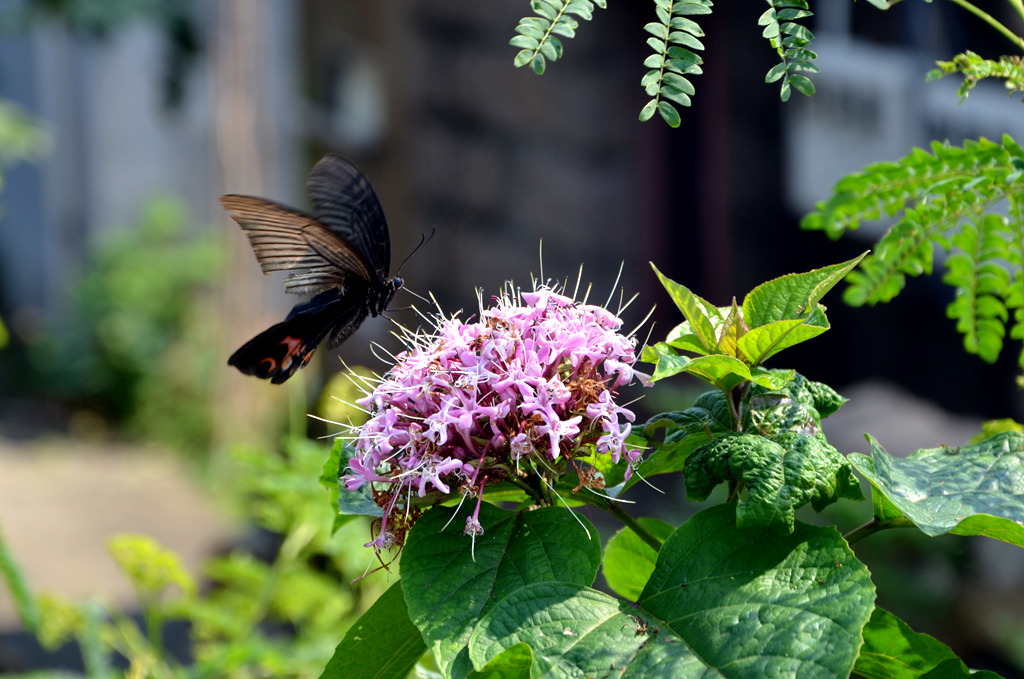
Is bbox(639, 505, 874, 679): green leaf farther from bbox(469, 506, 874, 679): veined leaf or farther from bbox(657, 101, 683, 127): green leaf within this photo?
bbox(657, 101, 683, 127): green leaf

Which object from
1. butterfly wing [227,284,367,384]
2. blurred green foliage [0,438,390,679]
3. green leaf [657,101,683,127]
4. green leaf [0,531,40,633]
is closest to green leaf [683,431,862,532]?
green leaf [657,101,683,127]

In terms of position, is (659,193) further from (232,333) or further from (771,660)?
(771,660)

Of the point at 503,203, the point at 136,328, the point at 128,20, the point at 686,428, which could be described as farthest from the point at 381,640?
the point at 136,328

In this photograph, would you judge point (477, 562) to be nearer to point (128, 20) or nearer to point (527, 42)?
point (527, 42)

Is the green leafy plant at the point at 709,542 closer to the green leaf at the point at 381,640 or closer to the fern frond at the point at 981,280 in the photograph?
the green leaf at the point at 381,640

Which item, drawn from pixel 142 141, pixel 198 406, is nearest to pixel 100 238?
pixel 142 141

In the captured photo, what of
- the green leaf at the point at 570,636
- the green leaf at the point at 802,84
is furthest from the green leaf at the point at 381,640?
the green leaf at the point at 802,84
